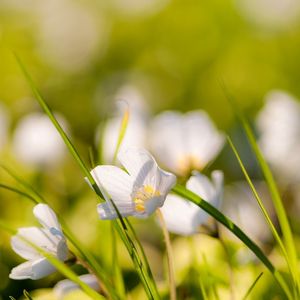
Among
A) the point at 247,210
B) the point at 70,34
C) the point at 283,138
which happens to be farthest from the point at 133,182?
the point at 70,34

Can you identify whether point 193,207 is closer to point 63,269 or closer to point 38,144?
point 63,269

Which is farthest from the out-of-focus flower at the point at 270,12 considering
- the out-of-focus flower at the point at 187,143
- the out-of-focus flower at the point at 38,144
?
the out-of-focus flower at the point at 187,143

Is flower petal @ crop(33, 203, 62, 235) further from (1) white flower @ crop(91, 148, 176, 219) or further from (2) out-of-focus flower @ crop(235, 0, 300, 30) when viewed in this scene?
(2) out-of-focus flower @ crop(235, 0, 300, 30)

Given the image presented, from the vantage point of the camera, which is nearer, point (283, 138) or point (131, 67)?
point (283, 138)

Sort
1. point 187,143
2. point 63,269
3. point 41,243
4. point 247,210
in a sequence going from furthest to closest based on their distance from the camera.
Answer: point 247,210
point 187,143
point 41,243
point 63,269

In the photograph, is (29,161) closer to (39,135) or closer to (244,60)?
(39,135)

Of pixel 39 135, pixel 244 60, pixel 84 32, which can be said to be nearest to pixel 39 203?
pixel 39 135
